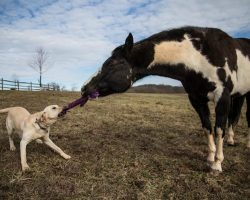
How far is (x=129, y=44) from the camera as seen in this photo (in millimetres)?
5180

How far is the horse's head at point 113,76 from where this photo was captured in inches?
210

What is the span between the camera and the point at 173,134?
8547 mm

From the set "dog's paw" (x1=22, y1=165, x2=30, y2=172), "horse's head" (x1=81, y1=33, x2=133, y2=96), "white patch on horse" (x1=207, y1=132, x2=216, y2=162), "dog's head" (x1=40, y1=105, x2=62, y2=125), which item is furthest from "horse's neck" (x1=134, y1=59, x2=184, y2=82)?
"dog's paw" (x1=22, y1=165, x2=30, y2=172)

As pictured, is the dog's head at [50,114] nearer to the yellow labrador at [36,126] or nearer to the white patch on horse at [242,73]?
the yellow labrador at [36,126]

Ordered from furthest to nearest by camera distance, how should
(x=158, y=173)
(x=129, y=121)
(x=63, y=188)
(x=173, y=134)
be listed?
(x=129, y=121), (x=173, y=134), (x=158, y=173), (x=63, y=188)

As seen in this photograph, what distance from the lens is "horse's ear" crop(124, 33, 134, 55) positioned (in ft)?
16.7

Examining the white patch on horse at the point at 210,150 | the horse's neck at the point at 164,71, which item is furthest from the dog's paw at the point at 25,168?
the white patch on horse at the point at 210,150

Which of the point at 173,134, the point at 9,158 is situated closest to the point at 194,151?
the point at 173,134

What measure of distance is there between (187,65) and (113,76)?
1.32 meters

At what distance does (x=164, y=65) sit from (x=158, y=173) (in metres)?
1.91

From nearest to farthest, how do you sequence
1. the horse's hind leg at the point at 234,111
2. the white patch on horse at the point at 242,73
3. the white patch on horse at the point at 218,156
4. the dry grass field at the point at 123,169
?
1. the dry grass field at the point at 123,169
2. the white patch on horse at the point at 218,156
3. the white patch on horse at the point at 242,73
4. the horse's hind leg at the point at 234,111

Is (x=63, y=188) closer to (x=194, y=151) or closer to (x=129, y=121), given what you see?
(x=194, y=151)

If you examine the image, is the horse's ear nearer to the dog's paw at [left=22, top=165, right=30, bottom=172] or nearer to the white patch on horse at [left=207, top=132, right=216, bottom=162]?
the white patch on horse at [left=207, top=132, right=216, bottom=162]

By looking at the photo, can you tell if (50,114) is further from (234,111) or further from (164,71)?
(234,111)
